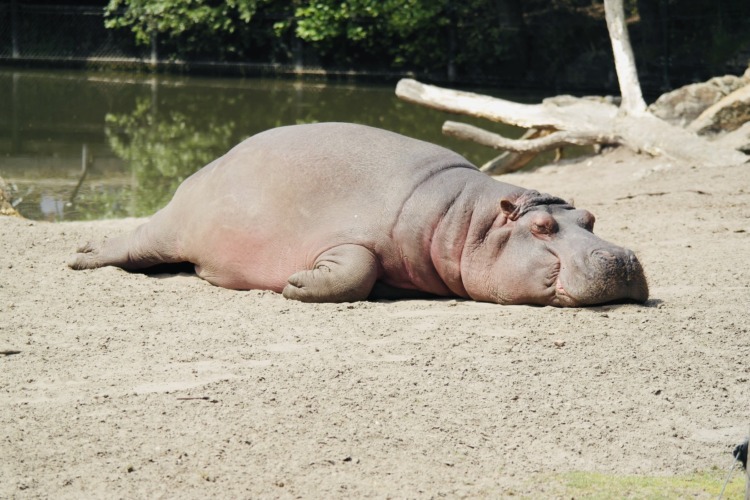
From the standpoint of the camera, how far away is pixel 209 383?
4.38 metres

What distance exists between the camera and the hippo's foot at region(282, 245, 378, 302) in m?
5.71

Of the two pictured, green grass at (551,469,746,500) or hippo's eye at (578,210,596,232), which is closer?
green grass at (551,469,746,500)

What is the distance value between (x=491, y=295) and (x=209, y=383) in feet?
6.26

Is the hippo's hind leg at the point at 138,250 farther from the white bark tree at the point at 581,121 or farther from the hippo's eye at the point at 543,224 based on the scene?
the white bark tree at the point at 581,121

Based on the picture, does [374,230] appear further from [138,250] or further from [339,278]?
[138,250]

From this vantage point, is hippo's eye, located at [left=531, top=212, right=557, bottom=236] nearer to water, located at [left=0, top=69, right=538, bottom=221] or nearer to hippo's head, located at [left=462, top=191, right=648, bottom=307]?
hippo's head, located at [left=462, top=191, right=648, bottom=307]

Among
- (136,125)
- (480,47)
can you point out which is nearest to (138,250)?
(136,125)

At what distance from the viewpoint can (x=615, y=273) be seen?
17.5 feet

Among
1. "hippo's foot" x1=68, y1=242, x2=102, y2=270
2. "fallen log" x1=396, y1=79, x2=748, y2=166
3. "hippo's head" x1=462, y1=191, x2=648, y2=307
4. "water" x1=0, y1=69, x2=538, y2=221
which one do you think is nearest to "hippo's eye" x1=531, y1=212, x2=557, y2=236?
"hippo's head" x1=462, y1=191, x2=648, y2=307

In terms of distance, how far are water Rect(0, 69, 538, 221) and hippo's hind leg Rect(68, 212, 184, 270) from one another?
3249 mm

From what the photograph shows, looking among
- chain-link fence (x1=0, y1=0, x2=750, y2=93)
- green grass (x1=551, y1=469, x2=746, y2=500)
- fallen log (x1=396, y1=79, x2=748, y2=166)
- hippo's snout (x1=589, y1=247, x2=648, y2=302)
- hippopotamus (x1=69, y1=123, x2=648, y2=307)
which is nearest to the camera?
green grass (x1=551, y1=469, x2=746, y2=500)

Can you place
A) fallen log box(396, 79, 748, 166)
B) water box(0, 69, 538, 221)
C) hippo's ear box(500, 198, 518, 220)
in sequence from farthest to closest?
water box(0, 69, 538, 221) < fallen log box(396, 79, 748, 166) < hippo's ear box(500, 198, 518, 220)

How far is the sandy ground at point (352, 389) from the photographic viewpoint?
3639 mm

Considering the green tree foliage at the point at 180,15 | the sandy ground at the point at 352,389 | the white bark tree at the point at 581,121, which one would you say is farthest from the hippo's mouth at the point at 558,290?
the green tree foliage at the point at 180,15
